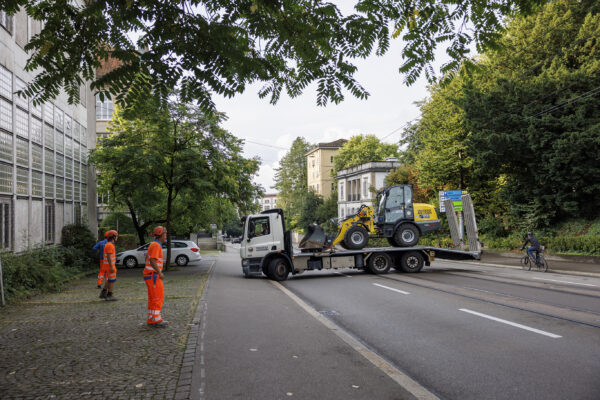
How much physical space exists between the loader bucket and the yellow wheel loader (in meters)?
0.75

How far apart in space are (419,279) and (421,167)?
1990cm

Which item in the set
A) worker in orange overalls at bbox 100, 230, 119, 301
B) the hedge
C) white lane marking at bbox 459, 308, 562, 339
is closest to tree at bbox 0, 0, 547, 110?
white lane marking at bbox 459, 308, 562, 339

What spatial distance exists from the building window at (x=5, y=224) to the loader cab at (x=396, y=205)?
1315 cm

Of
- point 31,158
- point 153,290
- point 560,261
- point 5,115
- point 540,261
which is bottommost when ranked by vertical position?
point 560,261

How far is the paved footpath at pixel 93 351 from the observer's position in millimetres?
4562

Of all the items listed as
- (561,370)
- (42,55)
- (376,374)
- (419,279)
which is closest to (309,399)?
(376,374)

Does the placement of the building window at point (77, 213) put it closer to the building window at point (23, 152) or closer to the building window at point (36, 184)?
the building window at point (36, 184)

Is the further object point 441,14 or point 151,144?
point 151,144

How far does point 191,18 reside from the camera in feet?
15.5

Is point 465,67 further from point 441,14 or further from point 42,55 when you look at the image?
point 42,55

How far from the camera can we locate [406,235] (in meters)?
Result: 18.3

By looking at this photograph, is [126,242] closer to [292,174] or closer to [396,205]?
[396,205]

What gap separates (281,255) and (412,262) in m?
5.40

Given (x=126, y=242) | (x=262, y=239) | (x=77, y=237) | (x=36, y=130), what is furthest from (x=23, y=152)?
(x=126, y=242)
